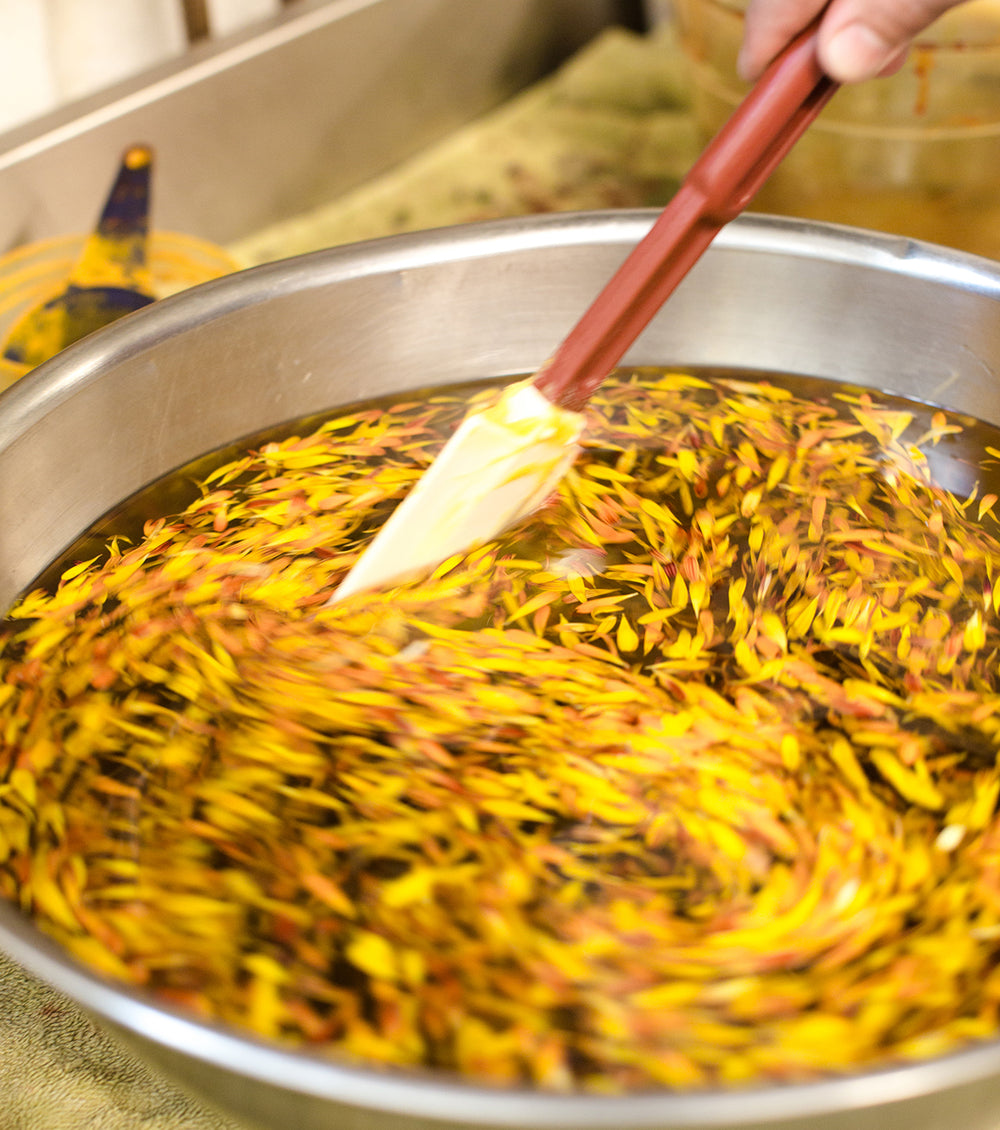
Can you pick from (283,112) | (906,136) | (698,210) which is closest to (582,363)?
(698,210)

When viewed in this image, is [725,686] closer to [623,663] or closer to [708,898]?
[623,663]

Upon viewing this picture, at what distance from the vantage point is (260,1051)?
48cm

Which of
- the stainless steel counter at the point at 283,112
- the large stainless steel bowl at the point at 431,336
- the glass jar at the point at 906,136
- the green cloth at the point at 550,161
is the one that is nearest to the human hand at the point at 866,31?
the large stainless steel bowl at the point at 431,336

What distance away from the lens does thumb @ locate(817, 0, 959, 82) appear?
84 cm

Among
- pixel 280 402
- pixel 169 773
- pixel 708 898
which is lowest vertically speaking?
pixel 708 898

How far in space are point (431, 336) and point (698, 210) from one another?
31 centimetres

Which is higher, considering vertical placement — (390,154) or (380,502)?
(390,154)

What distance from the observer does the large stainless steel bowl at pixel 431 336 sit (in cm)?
92

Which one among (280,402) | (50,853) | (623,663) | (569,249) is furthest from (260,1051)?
(569,249)

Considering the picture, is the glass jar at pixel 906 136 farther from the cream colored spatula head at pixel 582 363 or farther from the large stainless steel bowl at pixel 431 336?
the cream colored spatula head at pixel 582 363

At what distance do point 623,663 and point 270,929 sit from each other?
0.32 metres

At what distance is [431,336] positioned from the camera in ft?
3.61

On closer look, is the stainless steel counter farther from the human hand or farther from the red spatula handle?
the human hand

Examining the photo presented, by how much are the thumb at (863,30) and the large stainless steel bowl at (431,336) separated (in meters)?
0.22
